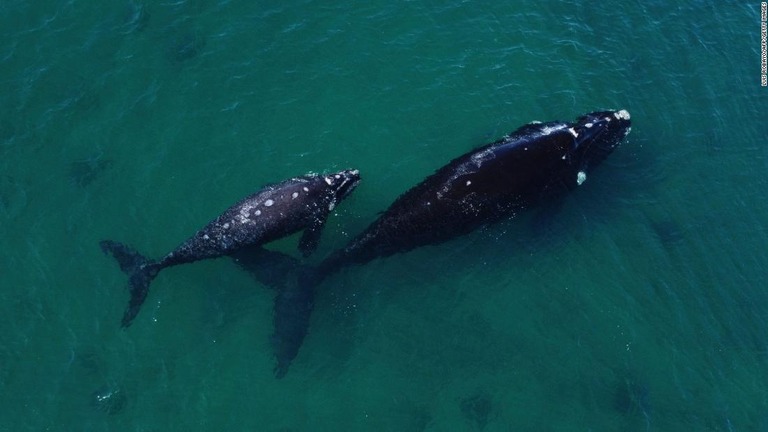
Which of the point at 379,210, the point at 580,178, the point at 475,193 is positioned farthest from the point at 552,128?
the point at 379,210

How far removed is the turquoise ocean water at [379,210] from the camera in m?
31.0

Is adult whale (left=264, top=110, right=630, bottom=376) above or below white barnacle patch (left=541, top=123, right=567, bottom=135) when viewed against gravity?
below

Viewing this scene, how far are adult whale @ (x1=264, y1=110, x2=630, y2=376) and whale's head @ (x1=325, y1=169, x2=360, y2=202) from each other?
8.96ft

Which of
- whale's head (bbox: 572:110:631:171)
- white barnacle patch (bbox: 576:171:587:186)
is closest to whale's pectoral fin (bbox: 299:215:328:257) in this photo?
white barnacle patch (bbox: 576:171:587:186)

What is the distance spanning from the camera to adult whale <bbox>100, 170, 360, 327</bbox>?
108 ft

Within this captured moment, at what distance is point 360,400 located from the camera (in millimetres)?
30656

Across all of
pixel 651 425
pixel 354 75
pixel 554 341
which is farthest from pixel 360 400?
pixel 354 75

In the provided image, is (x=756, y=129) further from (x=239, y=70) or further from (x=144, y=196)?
(x=144, y=196)

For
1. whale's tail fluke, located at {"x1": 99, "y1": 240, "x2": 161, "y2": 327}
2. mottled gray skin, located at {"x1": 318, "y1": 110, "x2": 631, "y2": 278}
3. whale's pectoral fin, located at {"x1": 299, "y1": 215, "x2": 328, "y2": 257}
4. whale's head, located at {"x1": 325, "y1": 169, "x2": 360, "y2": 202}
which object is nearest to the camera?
whale's tail fluke, located at {"x1": 99, "y1": 240, "x2": 161, "y2": 327}

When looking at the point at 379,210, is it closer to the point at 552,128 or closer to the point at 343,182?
the point at 343,182

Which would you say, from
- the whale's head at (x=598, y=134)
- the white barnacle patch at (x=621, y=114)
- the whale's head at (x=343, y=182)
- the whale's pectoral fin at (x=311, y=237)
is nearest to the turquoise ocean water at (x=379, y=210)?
the whale's pectoral fin at (x=311, y=237)

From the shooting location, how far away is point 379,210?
36.2 m

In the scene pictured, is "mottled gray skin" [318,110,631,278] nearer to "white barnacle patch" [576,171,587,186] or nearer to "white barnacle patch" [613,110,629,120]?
"white barnacle patch" [576,171,587,186]

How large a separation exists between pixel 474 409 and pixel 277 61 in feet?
82.1
